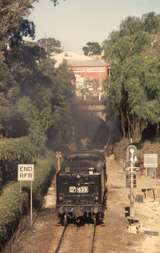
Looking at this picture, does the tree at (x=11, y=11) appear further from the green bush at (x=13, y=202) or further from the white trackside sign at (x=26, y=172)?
the white trackside sign at (x=26, y=172)

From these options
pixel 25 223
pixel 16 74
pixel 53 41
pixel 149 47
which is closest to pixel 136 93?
pixel 149 47

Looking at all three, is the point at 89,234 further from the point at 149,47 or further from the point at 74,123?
the point at 74,123

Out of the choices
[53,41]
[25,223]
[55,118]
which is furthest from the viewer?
[53,41]

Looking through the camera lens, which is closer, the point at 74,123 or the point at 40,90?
the point at 40,90

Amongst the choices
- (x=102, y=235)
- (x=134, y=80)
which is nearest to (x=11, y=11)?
(x=134, y=80)

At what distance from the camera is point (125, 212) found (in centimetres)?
2684

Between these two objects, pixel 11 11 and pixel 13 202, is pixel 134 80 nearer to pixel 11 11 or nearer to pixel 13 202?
pixel 11 11

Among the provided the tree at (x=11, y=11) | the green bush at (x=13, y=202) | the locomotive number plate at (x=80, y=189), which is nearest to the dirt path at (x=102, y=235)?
the green bush at (x=13, y=202)

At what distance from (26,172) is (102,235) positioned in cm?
449

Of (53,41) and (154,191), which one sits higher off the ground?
(53,41)

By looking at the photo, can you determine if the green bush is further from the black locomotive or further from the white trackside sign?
the black locomotive

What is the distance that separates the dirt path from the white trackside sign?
2.48m

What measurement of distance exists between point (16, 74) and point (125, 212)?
91.3 ft

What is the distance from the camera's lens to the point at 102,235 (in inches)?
890
